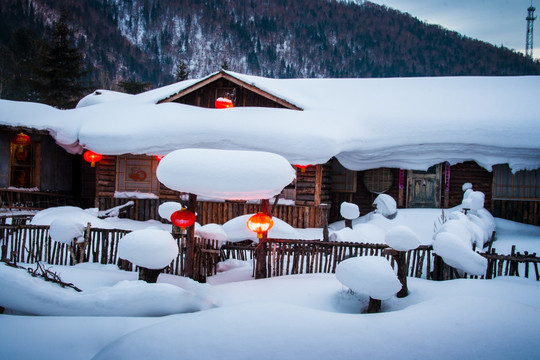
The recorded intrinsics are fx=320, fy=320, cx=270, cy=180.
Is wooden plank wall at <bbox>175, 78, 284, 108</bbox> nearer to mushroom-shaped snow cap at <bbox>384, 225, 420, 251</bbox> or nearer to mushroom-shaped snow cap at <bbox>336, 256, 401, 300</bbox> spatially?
mushroom-shaped snow cap at <bbox>384, 225, 420, 251</bbox>

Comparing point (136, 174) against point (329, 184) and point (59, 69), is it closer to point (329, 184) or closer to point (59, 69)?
point (329, 184)

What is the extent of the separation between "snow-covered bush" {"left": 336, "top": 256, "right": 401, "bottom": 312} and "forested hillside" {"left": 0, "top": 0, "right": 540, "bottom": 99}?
59.7 metres

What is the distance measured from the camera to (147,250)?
15.0ft

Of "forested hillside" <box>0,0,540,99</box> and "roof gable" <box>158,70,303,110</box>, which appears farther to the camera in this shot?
"forested hillside" <box>0,0,540,99</box>

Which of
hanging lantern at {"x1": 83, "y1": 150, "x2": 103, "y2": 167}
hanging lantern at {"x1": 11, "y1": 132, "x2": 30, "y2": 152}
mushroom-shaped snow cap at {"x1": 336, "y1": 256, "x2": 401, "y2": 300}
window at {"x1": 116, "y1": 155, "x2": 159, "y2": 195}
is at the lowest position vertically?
mushroom-shaped snow cap at {"x1": 336, "y1": 256, "x2": 401, "y2": 300}

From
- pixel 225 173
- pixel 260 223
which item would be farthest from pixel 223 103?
pixel 225 173

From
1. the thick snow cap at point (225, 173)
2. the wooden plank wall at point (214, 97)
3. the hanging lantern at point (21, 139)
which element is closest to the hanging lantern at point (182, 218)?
the thick snow cap at point (225, 173)

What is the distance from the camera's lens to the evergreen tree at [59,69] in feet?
80.3

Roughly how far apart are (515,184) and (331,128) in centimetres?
852

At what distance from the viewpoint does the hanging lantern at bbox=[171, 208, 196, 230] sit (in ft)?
19.5

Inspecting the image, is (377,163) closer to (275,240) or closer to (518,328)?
(275,240)

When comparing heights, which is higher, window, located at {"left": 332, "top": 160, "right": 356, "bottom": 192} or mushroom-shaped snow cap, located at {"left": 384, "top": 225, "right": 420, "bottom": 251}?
window, located at {"left": 332, "top": 160, "right": 356, "bottom": 192}

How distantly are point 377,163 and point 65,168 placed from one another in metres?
15.6

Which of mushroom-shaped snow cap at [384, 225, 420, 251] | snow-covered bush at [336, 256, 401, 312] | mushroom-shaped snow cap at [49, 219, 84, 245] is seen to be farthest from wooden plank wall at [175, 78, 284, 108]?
snow-covered bush at [336, 256, 401, 312]
